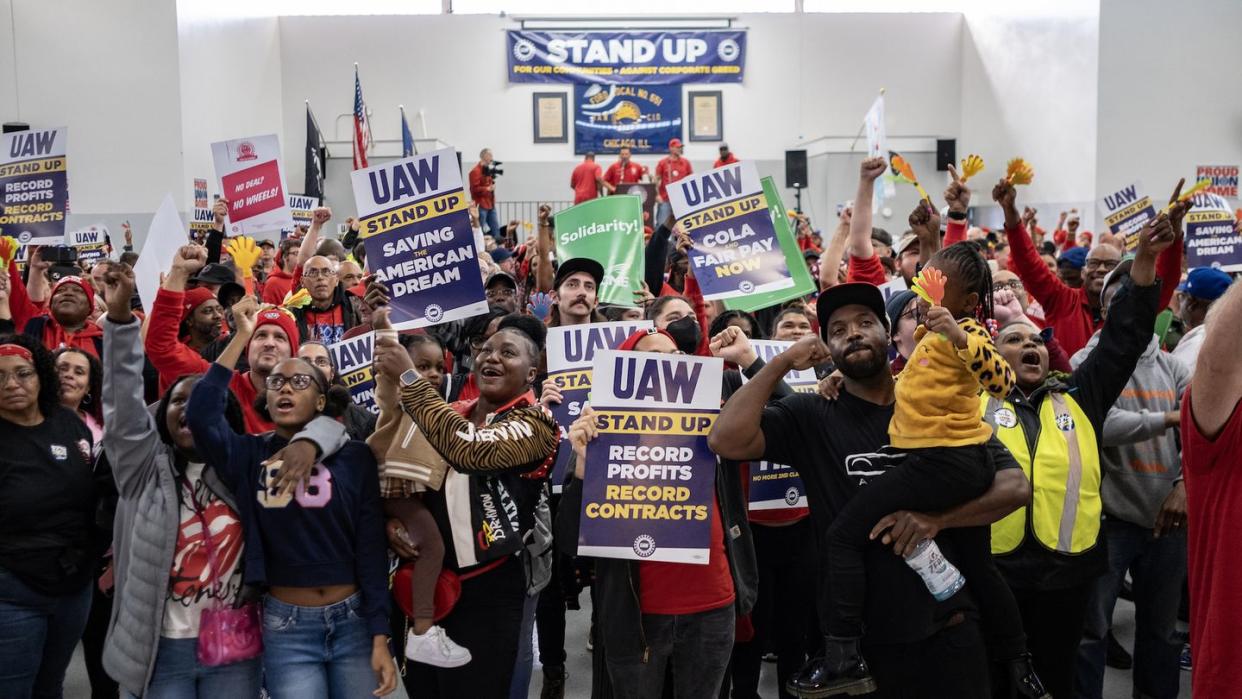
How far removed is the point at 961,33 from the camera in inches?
1004

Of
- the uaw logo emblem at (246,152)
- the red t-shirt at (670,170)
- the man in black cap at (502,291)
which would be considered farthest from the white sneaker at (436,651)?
the red t-shirt at (670,170)

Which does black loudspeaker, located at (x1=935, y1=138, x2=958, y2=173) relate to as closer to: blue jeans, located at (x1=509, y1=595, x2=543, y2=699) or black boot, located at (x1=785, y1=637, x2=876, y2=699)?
blue jeans, located at (x1=509, y1=595, x2=543, y2=699)

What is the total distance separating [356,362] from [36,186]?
16.3ft

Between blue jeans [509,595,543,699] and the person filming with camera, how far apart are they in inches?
615

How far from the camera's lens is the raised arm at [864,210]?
5980 mm

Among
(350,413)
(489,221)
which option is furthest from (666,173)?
(350,413)

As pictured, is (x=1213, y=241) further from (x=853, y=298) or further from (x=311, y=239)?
(x=311, y=239)

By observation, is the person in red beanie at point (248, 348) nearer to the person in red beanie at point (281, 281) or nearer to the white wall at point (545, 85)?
Answer: the person in red beanie at point (281, 281)

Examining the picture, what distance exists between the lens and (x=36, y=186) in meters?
9.28

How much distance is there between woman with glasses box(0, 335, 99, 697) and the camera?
434 centimetres

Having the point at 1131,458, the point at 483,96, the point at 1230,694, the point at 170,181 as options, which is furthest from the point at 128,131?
the point at 1230,694

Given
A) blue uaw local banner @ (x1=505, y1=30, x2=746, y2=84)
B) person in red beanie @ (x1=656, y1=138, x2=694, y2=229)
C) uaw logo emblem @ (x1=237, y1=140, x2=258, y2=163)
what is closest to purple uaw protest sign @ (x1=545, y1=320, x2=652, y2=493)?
uaw logo emblem @ (x1=237, y1=140, x2=258, y2=163)

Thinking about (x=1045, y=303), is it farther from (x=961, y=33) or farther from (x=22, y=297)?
(x=961, y=33)

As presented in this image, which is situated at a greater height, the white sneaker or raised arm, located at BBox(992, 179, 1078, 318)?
raised arm, located at BBox(992, 179, 1078, 318)
